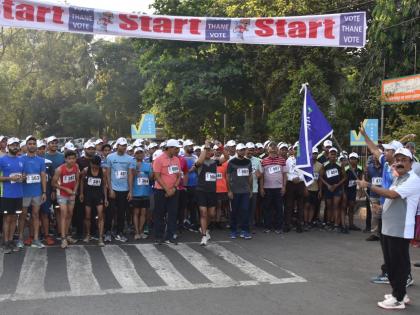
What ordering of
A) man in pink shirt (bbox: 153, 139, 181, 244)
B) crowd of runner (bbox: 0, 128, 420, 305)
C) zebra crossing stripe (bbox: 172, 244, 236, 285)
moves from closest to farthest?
zebra crossing stripe (bbox: 172, 244, 236, 285) → crowd of runner (bbox: 0, 128, 420, 305) → man in pink shirt (bbox: 153, 139, 181, 244)

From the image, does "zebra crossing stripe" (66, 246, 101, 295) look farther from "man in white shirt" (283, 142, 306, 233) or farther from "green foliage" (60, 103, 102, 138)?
"green foliage" (60, 103, 102, 138)

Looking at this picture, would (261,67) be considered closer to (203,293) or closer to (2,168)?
(2,168)

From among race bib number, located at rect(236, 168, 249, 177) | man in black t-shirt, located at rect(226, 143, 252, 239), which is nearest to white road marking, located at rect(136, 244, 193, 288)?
man in black t-shirt, located at rect(226, 143, 252, 239)

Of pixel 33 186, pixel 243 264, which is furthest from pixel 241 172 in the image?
pixel 33 186

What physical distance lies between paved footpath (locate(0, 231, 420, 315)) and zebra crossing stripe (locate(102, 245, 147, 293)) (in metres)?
0.02

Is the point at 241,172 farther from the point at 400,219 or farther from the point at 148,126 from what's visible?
the point at 148,126

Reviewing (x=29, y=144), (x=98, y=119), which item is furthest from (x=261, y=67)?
(x=98, y=119)

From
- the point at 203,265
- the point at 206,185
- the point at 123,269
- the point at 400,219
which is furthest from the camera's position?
the point at 206,185

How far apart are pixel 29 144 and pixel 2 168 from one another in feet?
2.16

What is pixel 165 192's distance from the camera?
386 inches

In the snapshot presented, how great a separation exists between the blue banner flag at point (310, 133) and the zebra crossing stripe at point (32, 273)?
4.73m

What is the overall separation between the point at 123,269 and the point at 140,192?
292 cm

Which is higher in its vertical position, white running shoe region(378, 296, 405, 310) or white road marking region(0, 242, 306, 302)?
white running shoe region(378, 296, 405, 310)

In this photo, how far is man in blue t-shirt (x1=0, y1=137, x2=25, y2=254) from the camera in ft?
29.2
